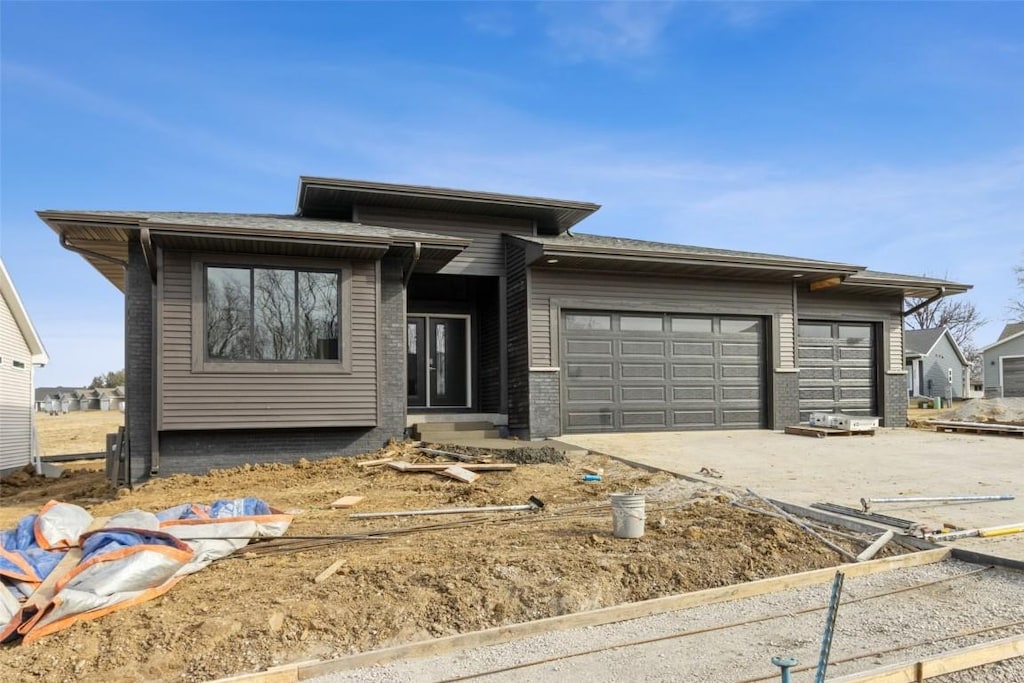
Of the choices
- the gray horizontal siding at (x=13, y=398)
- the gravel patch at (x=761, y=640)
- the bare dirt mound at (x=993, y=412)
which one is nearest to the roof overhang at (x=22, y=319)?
the gray horizontal siding at (x=13, y=398)

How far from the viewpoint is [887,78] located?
12953 millimetres

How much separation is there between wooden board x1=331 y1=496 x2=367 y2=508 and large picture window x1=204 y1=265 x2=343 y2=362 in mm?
3323

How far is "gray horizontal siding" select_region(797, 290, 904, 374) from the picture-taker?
47.6 ft

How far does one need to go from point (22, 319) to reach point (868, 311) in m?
20.1

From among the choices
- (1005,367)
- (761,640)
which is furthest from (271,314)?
(1005,367)

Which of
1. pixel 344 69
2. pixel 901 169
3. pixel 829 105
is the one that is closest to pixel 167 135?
pixel 344 69

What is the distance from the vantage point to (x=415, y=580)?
460cm

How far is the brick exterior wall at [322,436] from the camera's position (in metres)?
9.81

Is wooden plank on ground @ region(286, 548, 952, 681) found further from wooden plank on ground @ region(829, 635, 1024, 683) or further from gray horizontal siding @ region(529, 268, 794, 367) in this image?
gray horizontal siding @ region(529, 268, 794, 367)

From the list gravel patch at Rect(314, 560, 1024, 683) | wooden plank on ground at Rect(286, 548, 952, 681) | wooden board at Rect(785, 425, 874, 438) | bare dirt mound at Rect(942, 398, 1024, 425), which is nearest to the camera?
gravel patch at Rect(314, 560, 1024, 683)

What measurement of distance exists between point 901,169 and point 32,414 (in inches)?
925

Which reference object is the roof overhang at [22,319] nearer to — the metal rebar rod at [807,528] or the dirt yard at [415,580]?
the dirt yard at [415,580]

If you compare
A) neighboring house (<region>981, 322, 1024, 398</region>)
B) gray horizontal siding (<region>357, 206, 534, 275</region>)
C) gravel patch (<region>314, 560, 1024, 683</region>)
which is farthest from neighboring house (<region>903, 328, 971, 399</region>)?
gravel patch (<region>314, 560, 1024, 683</region>)

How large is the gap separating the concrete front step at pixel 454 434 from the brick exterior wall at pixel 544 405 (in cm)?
76
